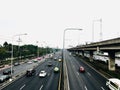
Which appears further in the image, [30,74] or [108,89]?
[30,74]

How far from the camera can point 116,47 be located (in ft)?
124

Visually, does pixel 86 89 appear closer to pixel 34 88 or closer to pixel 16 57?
pixel 34 88

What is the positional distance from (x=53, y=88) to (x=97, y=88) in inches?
347

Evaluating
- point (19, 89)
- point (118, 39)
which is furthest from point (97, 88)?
point (19, 89)

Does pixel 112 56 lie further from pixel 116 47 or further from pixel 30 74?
pixel 30 74

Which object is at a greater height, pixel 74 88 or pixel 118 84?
pixel 118 84

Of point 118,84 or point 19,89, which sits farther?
point 19,89

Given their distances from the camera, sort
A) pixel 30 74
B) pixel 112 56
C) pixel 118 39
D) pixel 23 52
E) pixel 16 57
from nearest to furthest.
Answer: pixel 118 39 → pixel 30 74 → pixel 112 56 → pixel 16 57 → pixel 23 52

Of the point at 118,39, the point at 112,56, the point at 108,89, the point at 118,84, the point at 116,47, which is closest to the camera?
the point at 118,84

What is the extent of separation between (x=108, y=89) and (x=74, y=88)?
6.56 meters

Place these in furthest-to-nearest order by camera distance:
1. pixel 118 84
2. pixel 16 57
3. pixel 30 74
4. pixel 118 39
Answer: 1. pixel 16 57
2. pixel 30 74
3. pixel 118 39
4. pixel 118 84

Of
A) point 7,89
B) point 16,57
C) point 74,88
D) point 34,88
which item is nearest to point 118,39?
point 74,88

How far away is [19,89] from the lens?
3044 centimetres

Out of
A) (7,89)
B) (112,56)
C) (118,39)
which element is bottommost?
(7,89)
